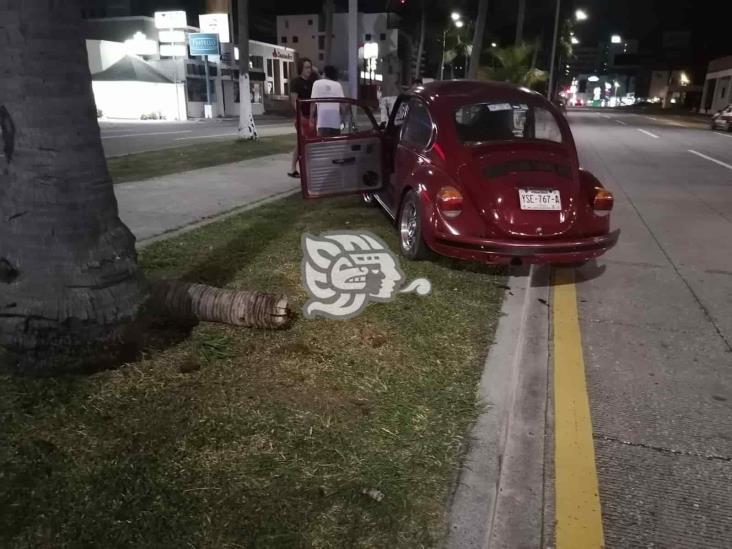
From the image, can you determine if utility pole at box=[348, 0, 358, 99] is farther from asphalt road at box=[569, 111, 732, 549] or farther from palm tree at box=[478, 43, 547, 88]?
palm tree at box=[478, 43, 547, 88]

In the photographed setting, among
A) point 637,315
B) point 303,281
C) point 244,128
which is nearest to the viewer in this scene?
point 637,315

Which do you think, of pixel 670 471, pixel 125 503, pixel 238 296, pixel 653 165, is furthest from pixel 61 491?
pixel 653 165

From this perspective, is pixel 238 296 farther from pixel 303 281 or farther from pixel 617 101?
pixel 617 101

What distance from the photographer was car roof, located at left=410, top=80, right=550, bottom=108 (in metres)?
5.72

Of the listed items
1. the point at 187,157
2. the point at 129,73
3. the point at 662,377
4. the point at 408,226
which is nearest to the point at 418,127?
the point at 408,226

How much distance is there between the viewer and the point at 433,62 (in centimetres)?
6106

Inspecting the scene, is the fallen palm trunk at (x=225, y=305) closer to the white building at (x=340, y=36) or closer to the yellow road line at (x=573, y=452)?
the yellow road line at (x=573, y=452)

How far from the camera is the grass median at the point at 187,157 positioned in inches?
456

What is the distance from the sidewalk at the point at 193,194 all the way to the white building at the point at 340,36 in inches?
2082

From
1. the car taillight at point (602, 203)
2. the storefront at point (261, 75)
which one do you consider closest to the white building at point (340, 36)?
the storefront at point (261, 75)

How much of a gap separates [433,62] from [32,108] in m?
62.7

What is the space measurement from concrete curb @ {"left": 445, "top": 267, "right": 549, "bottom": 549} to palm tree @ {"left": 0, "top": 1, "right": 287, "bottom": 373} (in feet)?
7.01

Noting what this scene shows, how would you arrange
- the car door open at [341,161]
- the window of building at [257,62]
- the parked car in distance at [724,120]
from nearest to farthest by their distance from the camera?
the car door open at [341,161] → the parked car in distance at [724,120] → the window of building at [257,62]

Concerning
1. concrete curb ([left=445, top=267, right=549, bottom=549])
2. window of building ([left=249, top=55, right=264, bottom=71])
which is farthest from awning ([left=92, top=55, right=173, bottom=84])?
concrete curb ([left=445, top=267, right=549, bottom=549])
